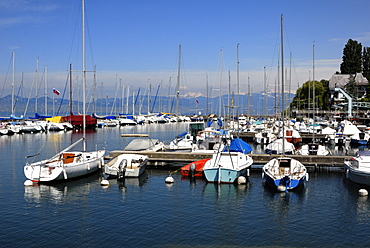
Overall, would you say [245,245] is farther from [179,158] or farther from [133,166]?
[179,158]

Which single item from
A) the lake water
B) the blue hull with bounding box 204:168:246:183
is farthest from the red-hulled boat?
the blue hull with bounding box 204:168:246:183

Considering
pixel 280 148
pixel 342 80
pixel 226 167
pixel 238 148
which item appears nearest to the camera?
pixel 226 167

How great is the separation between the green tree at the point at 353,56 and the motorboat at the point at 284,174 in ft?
365

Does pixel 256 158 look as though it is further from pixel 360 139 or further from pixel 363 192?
pixel 360 139

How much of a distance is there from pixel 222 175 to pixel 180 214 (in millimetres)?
8340

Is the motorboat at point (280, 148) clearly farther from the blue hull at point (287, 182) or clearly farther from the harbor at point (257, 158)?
the blue hull at point (287, 182)

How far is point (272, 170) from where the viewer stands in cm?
3378

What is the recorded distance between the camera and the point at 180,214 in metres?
25.8

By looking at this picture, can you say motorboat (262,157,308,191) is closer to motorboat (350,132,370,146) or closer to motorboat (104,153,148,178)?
motorboat (104,153,148,178)

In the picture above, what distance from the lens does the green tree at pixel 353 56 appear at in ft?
434

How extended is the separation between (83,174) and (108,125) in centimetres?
8742

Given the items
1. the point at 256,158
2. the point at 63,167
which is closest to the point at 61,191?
the point at 63,167

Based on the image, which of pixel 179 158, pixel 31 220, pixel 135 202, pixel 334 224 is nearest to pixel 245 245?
pixel 334 224

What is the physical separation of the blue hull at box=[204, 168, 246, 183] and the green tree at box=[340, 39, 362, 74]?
374 ft
